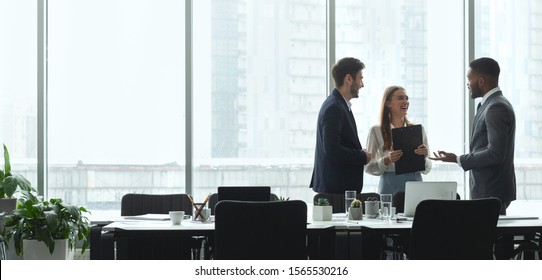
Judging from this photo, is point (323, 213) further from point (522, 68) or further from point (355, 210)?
point (522, 68)

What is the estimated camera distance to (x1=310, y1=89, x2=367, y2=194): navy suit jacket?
4.80 meters

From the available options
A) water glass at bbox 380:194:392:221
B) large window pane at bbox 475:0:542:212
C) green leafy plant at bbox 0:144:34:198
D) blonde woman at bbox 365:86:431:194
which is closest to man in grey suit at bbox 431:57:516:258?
blonde woman at bbox 365:86:431:194

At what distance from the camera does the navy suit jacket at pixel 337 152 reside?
480 centimetres

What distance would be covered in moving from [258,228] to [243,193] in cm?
111

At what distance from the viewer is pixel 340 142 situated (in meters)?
4.90

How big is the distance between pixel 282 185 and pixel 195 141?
893 millimetres

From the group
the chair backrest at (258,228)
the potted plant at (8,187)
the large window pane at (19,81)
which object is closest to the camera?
the chair backrest at (258,228)

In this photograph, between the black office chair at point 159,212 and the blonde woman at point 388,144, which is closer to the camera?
the black office chair at point 159,212

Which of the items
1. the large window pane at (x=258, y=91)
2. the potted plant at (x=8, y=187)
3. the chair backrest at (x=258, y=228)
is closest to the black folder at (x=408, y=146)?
the chair backrest at (x=258, y=228)

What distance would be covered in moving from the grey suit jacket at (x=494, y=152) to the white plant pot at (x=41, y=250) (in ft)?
9.58

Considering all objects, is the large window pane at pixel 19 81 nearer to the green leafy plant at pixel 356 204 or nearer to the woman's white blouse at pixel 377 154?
the woman's white blouse at pixel 377 154

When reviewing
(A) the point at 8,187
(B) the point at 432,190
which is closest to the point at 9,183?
(A) the point at 8,187

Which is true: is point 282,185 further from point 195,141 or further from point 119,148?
point 119,148

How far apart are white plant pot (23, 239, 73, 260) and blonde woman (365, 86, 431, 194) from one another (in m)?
2.31
